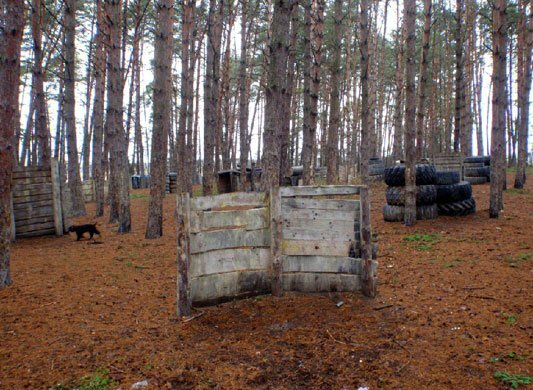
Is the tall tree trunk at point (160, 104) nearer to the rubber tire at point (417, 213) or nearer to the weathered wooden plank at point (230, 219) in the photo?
the weathered wooden plank at point (230, 219)

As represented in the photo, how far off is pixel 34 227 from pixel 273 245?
26.2 feet

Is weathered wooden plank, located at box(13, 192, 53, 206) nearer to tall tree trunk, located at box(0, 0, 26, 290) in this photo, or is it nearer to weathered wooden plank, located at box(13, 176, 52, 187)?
weathered wooden plank, located at box(13, 176, 52, 187)

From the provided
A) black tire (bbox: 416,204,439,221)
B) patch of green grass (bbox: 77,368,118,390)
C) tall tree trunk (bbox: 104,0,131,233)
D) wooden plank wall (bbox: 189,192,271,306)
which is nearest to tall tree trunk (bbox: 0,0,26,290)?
wooden plank wall (bbox: 189,192,271,306)

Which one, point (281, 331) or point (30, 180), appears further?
point (30, 180)

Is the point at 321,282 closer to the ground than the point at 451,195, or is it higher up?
closer to the ground

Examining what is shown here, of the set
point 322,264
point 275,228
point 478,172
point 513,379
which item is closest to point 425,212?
point 322,264

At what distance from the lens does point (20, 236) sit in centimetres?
959

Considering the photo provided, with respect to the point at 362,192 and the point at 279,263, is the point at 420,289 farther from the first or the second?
the point at 279,263

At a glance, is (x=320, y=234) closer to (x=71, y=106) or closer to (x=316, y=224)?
(x=316, y=224)

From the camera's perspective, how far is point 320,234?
4809 millimetres

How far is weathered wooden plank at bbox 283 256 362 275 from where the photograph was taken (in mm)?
4828

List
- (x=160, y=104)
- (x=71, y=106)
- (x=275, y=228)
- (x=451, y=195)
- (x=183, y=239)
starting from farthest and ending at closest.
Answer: (x=71, y=106), (x=451, y=195), (x=160, y=104), (x=275, y=228), (x=183, y=239)

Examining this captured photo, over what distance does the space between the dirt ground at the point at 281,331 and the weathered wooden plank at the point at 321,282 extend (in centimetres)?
11

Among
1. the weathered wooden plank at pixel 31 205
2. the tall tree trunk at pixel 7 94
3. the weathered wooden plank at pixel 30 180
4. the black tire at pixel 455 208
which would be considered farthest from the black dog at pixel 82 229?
the black tire at pixel 455 208
